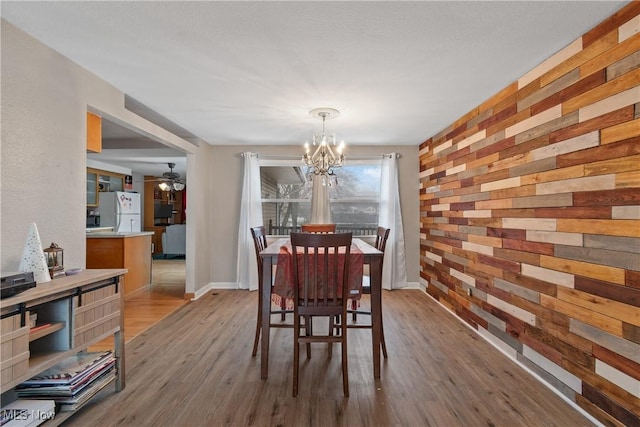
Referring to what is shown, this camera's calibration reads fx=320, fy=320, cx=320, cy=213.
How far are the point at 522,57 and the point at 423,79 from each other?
2.25 ft

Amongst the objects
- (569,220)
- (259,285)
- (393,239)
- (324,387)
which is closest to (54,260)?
(259,285)

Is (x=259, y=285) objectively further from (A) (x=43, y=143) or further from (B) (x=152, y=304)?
(B) (x=152, y=304)

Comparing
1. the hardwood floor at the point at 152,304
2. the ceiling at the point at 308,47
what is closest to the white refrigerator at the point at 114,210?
the hardwood floor at the point at 152,304

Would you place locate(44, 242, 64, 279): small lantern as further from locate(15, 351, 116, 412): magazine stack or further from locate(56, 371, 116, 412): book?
locate(56, 371, 116, 412): book

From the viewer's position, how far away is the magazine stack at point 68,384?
1799mm

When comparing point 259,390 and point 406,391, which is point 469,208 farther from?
point 259,390

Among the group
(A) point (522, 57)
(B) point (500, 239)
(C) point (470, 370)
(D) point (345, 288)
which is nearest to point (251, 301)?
(D) point (345, 288)

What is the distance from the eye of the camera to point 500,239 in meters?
2.80

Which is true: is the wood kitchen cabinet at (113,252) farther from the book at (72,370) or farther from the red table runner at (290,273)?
the red table runner at (290,273)

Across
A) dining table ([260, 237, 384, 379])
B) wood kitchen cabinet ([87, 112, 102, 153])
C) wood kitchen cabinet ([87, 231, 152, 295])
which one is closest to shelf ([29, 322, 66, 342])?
dining table ([260, 237, 384, 379])

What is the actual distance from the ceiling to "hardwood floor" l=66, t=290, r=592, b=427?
2310 millimetres

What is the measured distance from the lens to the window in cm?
546

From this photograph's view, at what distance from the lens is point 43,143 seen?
2.05m

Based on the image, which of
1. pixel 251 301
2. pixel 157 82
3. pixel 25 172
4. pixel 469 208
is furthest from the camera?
pixel 251 301
